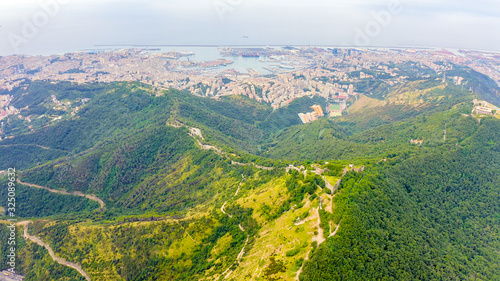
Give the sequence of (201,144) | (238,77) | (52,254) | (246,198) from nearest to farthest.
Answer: (246,198)
(52,254)
(201,144)
(238,77)

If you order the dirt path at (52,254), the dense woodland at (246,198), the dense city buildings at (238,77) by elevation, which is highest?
the dense city buildings at (238,77)

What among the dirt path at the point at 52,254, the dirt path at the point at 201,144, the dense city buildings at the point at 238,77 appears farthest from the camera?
the dense city buildings at the point at 238,77

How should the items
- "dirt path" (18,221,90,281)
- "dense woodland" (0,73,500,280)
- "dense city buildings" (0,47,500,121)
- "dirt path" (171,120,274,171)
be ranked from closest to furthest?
"dense woodland" (0,73,500,280), "dirt path" (18,221,90,281), "dirt path" (171,120,274,171), "dense city buildings" (0,47,500,121)

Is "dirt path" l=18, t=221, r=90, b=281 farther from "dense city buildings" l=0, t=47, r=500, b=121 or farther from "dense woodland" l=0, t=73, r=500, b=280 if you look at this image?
"dense city buildings" l=0, t=47, r=500, b=121

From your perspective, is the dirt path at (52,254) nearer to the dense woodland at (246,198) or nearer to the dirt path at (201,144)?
the dense woodland at (246,198)

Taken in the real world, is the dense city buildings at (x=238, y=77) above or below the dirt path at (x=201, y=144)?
above

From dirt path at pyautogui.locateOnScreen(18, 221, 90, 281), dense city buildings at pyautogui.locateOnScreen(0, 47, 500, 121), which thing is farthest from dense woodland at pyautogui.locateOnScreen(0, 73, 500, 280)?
dense city buildings at pyautogui.locateOnScreen(0, 47, 500, 121)

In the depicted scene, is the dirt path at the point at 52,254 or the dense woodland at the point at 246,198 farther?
A: the dirt path at the point at 52,254

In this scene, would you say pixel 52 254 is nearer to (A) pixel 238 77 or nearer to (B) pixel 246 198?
(B) pixel 246 198

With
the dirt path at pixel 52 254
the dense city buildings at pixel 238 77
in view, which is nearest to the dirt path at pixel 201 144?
the dense city buildings at pixel 238 77

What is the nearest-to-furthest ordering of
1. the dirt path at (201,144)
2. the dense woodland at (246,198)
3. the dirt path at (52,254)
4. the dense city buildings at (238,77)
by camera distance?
the dense woodland at (246,198) → the dirt path at (52,254) → the dirt path at (201,144) → the dense city buildings at (238,77)

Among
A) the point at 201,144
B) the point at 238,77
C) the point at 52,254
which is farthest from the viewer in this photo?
the point at 238,77

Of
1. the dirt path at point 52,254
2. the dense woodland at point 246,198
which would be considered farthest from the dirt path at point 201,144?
the dirt path at point 52,254

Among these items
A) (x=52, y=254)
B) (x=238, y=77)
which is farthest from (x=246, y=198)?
(x=238, y=77)
